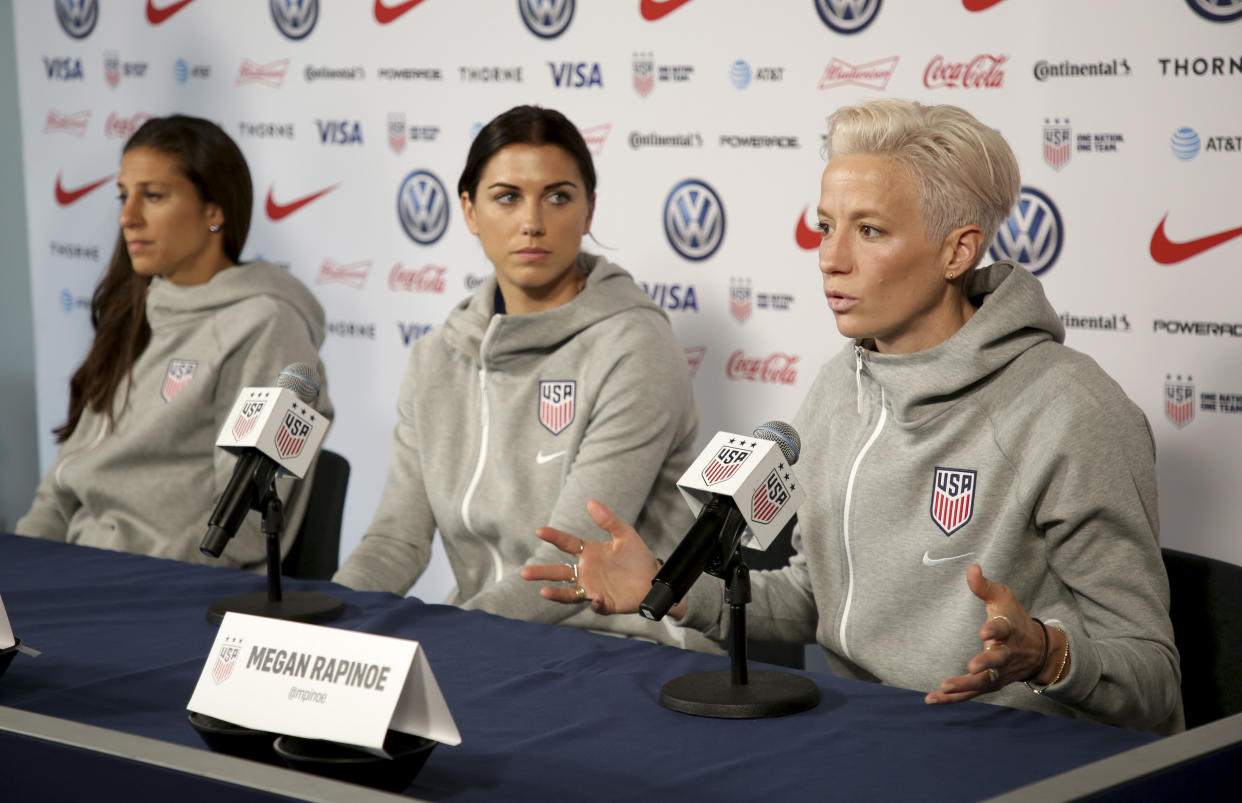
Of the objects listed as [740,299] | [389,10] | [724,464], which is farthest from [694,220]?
[724,464]

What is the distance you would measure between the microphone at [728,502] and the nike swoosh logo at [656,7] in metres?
2.00

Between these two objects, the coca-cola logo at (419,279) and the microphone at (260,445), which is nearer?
the microphone at (260,445)

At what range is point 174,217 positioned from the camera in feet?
9.55

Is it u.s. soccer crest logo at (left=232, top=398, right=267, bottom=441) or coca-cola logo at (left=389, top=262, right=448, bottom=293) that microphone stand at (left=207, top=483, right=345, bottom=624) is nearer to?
u.s. soccer crest logo at (left=232, top=398, right=267, bottom=441)

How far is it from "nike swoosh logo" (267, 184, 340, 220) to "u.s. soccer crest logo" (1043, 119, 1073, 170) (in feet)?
6.90

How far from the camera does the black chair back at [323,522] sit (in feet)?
8.15

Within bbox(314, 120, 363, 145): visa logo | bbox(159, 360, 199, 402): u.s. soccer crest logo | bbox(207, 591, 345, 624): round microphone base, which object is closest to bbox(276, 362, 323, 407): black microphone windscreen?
bbox(207, 591, 345, 624): round microphone base

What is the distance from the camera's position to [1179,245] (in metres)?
2.48

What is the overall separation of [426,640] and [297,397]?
37cm

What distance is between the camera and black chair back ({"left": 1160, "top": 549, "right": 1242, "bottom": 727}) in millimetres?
1646

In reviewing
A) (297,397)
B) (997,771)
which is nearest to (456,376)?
(297,397)

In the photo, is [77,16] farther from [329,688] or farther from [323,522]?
[329,688]

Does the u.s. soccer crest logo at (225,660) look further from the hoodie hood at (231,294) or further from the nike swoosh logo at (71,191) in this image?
the nike swoosh logo at (71,191)

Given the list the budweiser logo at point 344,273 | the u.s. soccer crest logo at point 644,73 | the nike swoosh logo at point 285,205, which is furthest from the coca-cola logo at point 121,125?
the u.s. soccer crest logo at point 644,73
